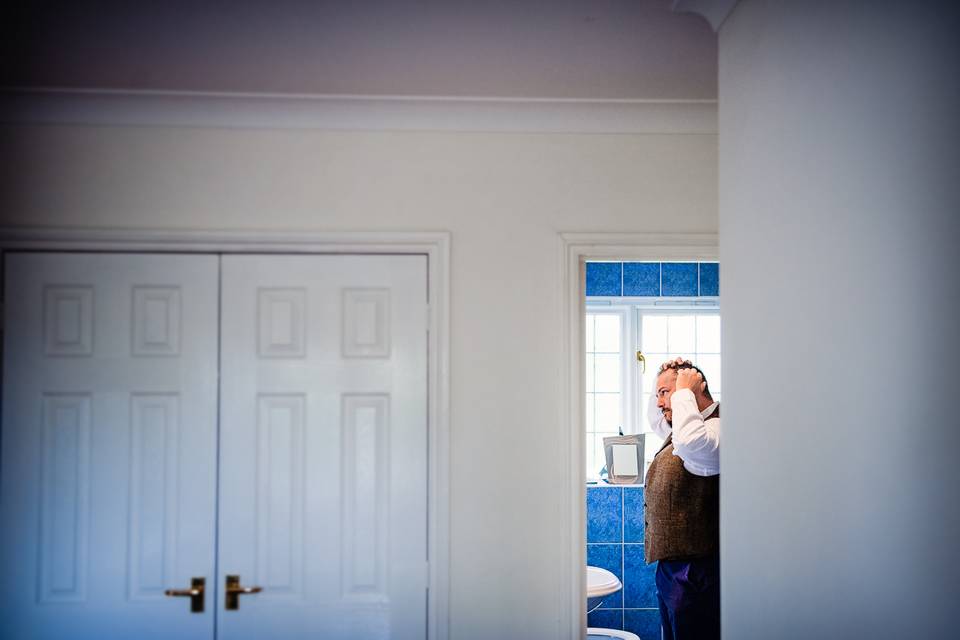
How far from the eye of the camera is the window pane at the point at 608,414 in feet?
16.4

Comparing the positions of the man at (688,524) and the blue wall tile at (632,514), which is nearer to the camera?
the man at (688,524)

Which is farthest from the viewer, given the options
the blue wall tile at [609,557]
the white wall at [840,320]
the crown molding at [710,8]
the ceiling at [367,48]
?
the blue wall tile at [609,557]

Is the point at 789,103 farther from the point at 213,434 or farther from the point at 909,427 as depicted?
the point at 213,434

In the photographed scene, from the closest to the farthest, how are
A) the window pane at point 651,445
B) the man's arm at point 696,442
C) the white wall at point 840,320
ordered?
the white wall at point 840,320
the man's arm at point 696,442
the window pane at point 651,445

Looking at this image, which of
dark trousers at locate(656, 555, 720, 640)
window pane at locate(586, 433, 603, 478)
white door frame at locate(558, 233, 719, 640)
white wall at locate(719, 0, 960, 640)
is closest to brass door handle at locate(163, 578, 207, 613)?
white door frame at locate(558, 233, 719, 640)

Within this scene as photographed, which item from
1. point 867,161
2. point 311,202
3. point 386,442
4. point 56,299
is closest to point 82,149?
point 56,299

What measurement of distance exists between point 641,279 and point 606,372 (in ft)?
2.11

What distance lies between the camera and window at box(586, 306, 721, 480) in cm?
497

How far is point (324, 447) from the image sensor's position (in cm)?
258

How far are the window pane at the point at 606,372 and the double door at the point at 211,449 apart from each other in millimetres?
2591

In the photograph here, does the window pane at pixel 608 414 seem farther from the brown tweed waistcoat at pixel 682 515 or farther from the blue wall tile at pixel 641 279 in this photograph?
the brown tweed waistcoat at pixel 682 515

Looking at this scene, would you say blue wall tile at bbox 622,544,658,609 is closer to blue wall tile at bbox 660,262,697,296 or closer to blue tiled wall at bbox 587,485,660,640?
blue tiled wall at bbox 587,485,660,640

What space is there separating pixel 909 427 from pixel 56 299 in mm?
2523

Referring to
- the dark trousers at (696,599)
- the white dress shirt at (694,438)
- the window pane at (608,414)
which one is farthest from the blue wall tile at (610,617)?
the white dress shirt at (694,438)
